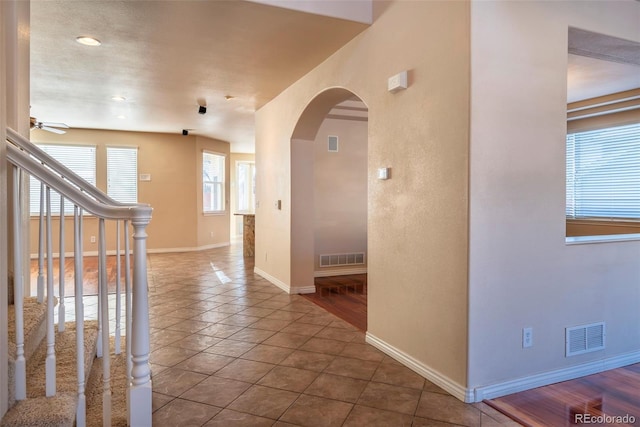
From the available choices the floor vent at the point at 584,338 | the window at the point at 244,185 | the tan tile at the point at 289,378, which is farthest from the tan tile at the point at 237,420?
the window at the point at 244,185

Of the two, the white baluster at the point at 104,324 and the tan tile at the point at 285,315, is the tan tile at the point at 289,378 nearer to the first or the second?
the white baluster at the point at 104,324

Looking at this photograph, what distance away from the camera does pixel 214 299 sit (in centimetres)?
462

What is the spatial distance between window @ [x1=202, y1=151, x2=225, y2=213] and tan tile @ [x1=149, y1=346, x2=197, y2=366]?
20.8 feet

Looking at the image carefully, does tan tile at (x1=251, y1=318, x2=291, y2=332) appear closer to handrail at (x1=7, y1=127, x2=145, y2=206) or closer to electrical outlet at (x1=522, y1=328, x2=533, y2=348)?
handrail at (x1=7, y1=127, x2=145, y2=206)

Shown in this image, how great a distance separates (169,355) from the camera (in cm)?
294

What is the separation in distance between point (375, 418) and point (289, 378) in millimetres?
677

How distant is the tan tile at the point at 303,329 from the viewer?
347 cm

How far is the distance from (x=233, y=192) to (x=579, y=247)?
1028 centimetres

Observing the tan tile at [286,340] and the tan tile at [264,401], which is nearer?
the tan tile at [264,401]

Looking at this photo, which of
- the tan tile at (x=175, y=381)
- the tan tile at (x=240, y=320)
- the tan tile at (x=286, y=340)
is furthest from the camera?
the tan tile at (x=240, y=320)

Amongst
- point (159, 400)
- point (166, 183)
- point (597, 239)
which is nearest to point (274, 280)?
point (159, 400)

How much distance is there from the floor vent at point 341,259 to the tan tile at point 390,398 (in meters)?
3.52

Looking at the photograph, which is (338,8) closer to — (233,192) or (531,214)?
(531,214)

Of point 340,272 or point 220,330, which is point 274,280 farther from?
point 220,330
